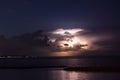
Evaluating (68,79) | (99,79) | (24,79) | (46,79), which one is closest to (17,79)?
(24,79)

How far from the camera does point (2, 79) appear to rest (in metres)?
56.1

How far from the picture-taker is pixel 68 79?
2207 inches

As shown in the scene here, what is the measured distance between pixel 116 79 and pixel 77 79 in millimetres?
7165

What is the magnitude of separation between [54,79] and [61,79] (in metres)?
1.89

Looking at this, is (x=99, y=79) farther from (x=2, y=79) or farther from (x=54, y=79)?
(x=2, y=79)

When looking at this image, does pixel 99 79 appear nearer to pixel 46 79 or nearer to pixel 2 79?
pixel 46 79

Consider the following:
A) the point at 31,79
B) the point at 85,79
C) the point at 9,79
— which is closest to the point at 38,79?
the point at 31,79

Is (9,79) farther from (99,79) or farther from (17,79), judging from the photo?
(99,79)

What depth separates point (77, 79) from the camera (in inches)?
2162

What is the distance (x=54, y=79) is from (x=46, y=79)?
1604 mm

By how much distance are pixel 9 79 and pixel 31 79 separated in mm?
4212

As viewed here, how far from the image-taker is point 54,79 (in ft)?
188

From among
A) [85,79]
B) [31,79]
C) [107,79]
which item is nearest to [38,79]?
[31,79]

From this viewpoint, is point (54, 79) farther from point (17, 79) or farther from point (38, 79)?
point (17, 79)
